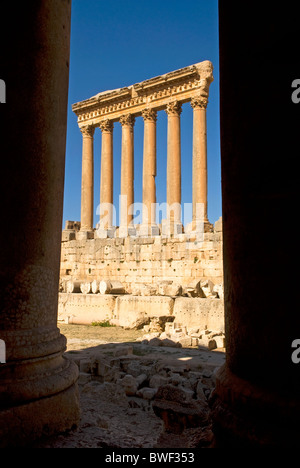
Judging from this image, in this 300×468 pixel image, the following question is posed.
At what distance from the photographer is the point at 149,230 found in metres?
20.1

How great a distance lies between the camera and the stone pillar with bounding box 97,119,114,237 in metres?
22.8

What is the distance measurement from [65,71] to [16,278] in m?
1.94

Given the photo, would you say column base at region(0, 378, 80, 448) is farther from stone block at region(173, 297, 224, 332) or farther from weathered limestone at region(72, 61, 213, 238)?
weathered limestone at region(72, 61, 213, 238)

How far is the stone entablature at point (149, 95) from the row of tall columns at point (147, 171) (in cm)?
43

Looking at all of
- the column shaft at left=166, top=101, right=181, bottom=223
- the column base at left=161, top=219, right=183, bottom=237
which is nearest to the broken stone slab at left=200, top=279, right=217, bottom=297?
the column base at left=161, top=219, right=183, bottom=237

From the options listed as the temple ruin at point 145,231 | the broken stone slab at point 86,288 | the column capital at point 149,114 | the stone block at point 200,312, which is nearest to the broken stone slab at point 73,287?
the temple ruin at point 145,231

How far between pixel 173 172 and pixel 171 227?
10.0ft

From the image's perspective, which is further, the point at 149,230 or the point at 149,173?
the point at 149,173

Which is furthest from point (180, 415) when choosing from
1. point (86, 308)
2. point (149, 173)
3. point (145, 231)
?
point (149, 173)

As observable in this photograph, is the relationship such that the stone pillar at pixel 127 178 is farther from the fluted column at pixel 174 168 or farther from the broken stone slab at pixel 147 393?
the broken stone slab at pixel 147 393

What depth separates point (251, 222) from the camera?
1942 mm

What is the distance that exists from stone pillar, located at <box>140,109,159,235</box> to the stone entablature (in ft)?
2.64

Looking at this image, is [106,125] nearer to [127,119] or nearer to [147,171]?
[127,119]

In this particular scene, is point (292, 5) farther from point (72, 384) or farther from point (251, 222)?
point (72, 384)
